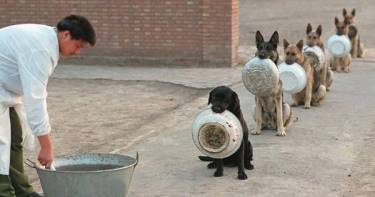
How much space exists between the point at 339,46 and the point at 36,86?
997 centimetres

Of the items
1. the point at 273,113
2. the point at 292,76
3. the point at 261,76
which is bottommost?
the point at 273,113

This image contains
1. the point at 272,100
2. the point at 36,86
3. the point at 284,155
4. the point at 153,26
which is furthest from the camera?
the point at 153,26

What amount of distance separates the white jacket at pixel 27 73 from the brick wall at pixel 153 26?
369 inches

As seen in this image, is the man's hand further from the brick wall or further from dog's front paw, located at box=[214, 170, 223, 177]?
the brick wall

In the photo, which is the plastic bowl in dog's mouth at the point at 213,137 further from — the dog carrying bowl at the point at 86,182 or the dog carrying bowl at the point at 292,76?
the dog carrying bowl at the point at 292,76

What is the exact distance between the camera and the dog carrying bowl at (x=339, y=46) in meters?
14.0

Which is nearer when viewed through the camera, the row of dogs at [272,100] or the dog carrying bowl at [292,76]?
the row of dogs at [272,100]

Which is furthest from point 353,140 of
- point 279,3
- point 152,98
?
point 279,3

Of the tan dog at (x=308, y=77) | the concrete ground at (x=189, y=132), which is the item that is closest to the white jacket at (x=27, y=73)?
the concrete ground at (x=189, y=132)

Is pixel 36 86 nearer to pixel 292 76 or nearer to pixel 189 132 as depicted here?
pixel 189 132

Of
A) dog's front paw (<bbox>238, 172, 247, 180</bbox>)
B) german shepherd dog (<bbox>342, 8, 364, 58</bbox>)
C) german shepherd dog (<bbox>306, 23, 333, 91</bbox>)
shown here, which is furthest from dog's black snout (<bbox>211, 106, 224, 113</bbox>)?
german shepherd dog (<bbox>342, 8, 364, 58</bbox>)

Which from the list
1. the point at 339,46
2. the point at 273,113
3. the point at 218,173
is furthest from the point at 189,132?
the point at 339,46

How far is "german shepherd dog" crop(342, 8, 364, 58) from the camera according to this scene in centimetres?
1495

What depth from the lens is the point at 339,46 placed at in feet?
46.1
